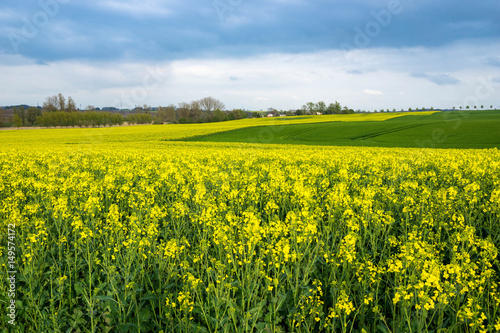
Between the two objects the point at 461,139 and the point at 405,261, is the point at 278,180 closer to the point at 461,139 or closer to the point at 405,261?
the point at 405,261

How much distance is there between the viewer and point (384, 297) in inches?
166

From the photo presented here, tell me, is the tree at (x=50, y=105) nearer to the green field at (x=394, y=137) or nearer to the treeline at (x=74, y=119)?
the treeline at (x=74, y=119)

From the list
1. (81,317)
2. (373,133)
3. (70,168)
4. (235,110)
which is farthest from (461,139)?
(235,110)

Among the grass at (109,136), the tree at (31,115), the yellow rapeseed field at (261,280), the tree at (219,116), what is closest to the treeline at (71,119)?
the tree at (31,115)

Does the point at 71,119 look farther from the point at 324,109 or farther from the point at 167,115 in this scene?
the point at 324,109

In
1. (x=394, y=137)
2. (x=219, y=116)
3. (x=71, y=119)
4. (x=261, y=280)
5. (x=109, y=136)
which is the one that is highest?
(x=71, y=119)

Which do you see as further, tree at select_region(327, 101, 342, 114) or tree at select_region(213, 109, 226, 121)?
tree at select_region(327, 101, 342, 114)

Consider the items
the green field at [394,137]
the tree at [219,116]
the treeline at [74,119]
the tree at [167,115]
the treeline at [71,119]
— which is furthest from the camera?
the tree at [167,115]

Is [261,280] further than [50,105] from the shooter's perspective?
No

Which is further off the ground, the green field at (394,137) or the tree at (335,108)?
the tree at (335,108)

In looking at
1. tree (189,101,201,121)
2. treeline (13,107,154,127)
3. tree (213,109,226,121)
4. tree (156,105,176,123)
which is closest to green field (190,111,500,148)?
tree (213,109,226,121)

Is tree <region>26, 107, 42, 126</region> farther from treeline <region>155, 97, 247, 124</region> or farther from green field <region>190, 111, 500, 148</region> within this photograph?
green field <region>190, 111, 500, 148</region>

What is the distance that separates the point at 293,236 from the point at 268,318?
4.38ft

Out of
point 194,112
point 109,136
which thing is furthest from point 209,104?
point 109,136
